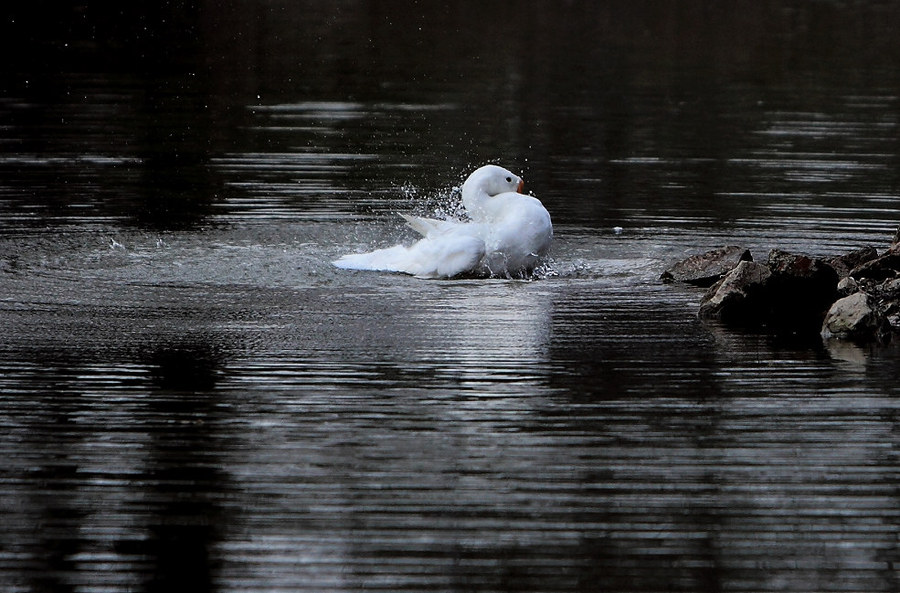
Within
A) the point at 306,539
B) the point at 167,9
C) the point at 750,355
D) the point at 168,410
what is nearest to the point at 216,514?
the point at 306,539

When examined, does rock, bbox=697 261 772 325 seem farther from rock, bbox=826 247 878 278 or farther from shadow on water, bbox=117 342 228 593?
shadow on water, bbox=117 342 228 593

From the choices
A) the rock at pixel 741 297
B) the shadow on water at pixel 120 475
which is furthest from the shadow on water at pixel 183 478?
the rock at pixel 741 297

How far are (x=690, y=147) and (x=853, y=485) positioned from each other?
13934mm

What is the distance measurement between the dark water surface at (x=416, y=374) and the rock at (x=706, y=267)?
0.85 feet

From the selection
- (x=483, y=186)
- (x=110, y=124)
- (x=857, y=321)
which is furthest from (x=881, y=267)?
(x=110, y=124)

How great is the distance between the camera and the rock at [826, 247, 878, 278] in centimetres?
1268

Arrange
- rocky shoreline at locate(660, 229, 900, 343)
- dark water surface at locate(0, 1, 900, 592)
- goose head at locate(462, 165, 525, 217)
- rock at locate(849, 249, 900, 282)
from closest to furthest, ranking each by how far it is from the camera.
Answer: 1. dark water surface at locate(0, 1, 900, 592)
2. rocky shoreline at locate(660, 229, 900, 343)
3. rock at locate(849, 249, 900, 282)
4. goose head at locate(462, 165, 525, 217)

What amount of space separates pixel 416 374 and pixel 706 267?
3811 mm

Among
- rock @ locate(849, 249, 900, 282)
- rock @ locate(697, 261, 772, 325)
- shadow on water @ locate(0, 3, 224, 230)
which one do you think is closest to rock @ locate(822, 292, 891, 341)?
rock @ locate(697, 261, 772, 325)

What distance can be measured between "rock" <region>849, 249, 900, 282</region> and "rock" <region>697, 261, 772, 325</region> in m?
1.00

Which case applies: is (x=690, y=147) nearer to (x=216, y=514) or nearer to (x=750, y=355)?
(x=750, y=355)

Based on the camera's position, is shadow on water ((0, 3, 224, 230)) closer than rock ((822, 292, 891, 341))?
No

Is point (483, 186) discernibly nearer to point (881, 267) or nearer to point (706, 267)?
point (706, 267)

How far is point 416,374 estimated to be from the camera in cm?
969
